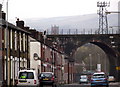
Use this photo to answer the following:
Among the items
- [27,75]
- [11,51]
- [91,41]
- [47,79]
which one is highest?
[91,41]

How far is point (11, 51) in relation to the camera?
193ft

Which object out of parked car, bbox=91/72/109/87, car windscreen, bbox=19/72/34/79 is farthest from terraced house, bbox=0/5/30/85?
parked car, bbox=91/72/109/87

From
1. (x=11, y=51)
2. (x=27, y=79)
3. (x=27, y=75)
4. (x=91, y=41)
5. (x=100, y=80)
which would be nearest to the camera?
(x=27, y=79)

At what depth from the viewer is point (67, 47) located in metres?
124

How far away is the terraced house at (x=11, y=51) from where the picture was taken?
2143 inches

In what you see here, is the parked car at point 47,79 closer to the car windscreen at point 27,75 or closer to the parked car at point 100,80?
the parked car at point 100,80

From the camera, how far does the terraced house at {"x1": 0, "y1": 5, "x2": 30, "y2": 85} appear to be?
54.4 meters

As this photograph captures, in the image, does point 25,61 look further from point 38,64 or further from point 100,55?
point 100,55

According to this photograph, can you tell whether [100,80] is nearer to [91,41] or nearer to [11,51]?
[11,51]

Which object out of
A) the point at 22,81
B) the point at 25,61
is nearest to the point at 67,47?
the point at 25,61

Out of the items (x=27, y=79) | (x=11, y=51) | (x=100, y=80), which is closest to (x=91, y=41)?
(x=100, y=80)

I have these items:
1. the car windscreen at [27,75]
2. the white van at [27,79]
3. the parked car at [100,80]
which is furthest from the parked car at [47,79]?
the car windscreen at [27,75]

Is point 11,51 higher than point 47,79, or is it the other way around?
point 11,51

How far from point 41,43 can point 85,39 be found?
40.4 metres
